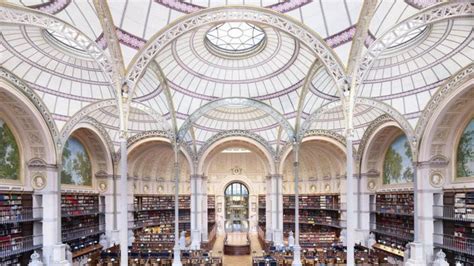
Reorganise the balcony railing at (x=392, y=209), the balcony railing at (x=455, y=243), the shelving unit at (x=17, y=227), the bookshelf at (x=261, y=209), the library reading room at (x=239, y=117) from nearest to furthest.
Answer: the library reading room at (x=239, y=117) → the balcony railing at (x=455, y=243) → the shelving unit at (x=17, y=227) → the balcony railing at (x=392, y=209) → the bookshelf at (x=261, y=209)

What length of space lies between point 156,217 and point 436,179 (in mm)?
29261

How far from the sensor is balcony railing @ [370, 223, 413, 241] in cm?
2720

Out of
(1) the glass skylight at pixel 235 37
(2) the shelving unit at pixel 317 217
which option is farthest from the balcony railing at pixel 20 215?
(2) the shelving unit at pixel 317 217

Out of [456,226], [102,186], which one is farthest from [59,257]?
[456,226]

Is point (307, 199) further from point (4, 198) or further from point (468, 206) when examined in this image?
point (4, 198)

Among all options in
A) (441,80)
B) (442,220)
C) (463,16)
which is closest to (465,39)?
(441,80)

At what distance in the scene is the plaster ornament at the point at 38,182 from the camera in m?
24.9

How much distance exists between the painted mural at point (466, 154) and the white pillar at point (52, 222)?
2538 centimetres

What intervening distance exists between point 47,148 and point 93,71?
5840mm

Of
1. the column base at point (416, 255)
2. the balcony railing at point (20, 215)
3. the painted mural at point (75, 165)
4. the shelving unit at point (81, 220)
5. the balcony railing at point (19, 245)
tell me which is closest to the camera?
the balcony railing at point (19, 245)

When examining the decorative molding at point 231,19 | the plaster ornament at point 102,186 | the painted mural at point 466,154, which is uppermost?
the decorative molding at point 231,19

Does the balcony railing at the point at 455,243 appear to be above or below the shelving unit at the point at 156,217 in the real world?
above

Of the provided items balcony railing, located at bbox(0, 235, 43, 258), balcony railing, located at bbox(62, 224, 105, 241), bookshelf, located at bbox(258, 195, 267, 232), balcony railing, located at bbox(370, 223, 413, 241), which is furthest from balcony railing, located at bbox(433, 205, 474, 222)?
balcony railing, located at bbox(62, 224, 105, 241)

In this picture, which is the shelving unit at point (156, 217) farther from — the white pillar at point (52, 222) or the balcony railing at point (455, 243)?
the balcony railing at point (455, 243)
